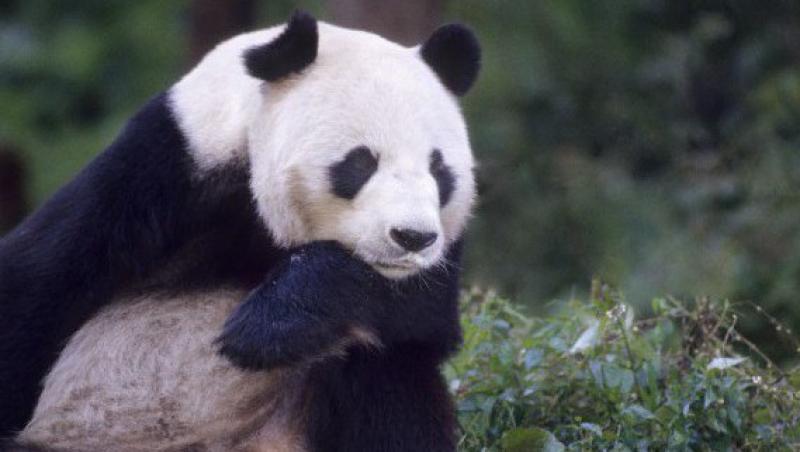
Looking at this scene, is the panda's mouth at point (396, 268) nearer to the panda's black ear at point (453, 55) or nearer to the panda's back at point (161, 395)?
the panda's back at point (161, 395)

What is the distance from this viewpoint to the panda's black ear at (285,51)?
411cm

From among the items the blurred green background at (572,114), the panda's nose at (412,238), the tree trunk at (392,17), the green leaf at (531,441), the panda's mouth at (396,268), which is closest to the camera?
the panda's nose at (412,238)

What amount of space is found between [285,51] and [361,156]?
1.24 feet

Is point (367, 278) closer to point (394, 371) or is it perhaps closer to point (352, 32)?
point (394, 371)

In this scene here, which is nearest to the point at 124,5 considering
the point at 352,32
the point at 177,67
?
the point at 177,67

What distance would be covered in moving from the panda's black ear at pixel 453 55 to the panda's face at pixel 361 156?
0.12m

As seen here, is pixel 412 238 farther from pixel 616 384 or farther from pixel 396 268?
pixel 616 384

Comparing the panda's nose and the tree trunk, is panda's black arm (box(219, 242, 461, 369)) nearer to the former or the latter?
the panda's nose

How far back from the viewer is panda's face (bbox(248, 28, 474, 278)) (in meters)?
3.93

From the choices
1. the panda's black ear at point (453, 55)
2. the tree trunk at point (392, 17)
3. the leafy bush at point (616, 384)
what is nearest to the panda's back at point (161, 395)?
the leafy bush at point (616, 384)

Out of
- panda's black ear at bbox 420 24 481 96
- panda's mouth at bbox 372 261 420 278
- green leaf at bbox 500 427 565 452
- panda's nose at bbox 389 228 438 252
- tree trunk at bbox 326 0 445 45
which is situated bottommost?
tree trunk at bbox 326 0 445 45

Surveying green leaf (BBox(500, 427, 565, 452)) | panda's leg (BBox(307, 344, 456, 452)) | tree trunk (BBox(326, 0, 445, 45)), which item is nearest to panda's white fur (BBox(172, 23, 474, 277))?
panda's leg (BBox(307, 344, 456, 452))

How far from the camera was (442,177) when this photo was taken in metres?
4.11

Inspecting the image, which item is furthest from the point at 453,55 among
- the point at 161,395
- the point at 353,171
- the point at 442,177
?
the point at 161,395
